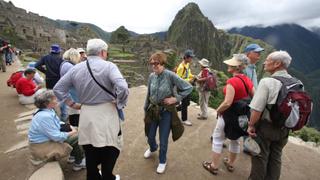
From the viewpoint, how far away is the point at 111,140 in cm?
285

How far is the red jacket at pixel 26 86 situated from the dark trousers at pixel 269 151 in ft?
21.4

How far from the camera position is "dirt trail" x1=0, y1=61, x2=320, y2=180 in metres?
4.06

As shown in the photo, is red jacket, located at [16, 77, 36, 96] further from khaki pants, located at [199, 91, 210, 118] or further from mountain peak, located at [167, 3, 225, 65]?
mountain peak, located at [167, 3, 225, 65]

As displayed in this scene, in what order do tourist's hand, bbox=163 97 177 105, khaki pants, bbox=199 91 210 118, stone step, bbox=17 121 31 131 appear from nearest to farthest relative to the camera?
tourist's hand, bbox=163 97 177 105, stone step, bbox=17 121 31 131, khaki pants, bbox=199 91 210 118

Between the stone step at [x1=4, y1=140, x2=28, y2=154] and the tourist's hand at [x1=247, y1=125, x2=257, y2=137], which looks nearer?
the tourist's hand at [x1=247, y1=125, x2=257, y2=137]

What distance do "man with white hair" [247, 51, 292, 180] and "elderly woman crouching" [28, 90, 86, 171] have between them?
107 inches

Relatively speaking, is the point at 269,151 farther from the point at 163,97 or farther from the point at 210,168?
the point at 163,97

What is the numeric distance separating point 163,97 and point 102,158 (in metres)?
1.38

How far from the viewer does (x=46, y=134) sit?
3.26 metres

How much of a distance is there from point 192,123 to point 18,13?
4134 centimetres

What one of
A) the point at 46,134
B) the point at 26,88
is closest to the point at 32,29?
the point at 26,88

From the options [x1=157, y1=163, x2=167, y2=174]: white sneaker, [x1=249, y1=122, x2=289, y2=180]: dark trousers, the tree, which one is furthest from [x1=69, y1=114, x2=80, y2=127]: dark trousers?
the tree

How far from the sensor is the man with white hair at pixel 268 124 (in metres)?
2.94

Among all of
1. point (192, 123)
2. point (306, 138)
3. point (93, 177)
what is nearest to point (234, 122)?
point (93, 177)
